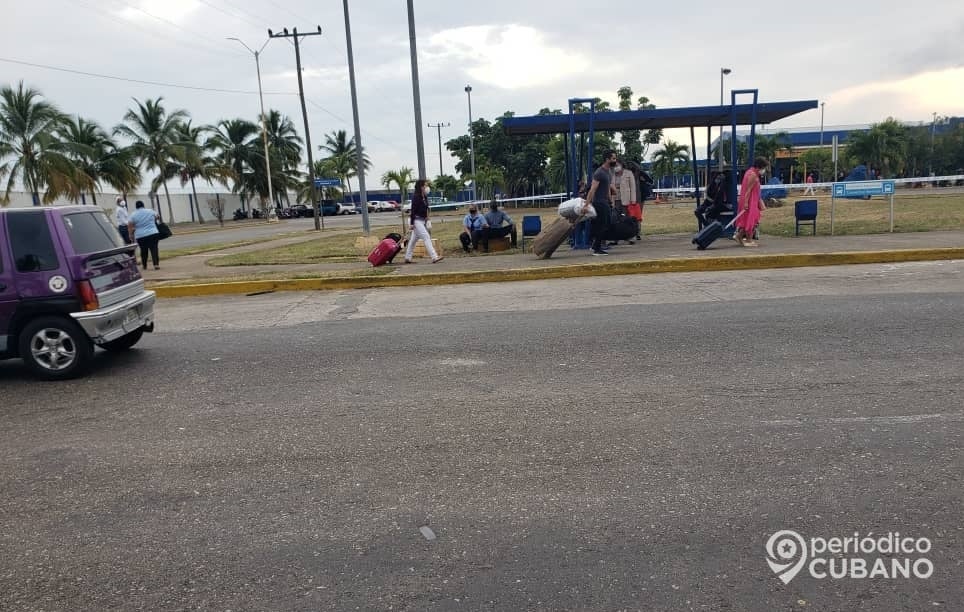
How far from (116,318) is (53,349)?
576 mm

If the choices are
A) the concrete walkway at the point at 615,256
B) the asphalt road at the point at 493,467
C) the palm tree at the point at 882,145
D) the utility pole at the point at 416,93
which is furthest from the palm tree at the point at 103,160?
the palm tree at the point at 882,145

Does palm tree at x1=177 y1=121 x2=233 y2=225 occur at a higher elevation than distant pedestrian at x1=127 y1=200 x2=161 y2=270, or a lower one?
higher

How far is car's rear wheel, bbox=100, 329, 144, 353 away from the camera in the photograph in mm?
7311

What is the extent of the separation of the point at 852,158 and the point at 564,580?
217ft

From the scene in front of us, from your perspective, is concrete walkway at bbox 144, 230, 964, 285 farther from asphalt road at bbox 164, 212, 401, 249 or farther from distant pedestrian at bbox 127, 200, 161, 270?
asphalt road at bbox 164, 212, 401, 249

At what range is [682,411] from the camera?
4.76m

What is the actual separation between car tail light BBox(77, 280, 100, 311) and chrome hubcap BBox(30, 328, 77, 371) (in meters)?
0.34

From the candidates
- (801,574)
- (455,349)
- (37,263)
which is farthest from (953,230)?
(37,263)

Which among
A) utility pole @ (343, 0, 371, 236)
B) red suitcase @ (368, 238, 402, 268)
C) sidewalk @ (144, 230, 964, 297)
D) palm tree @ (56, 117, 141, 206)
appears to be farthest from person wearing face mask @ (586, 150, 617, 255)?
palm tree @ (56, 117, 141, 206)

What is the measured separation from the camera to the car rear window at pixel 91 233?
20.7 ft

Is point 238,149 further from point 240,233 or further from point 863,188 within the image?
point 863,188

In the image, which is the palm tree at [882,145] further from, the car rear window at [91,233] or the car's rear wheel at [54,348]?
the car's rear wheel at [54,348]

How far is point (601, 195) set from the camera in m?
12.8

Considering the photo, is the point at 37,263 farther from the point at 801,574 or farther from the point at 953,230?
the point at 953,230
